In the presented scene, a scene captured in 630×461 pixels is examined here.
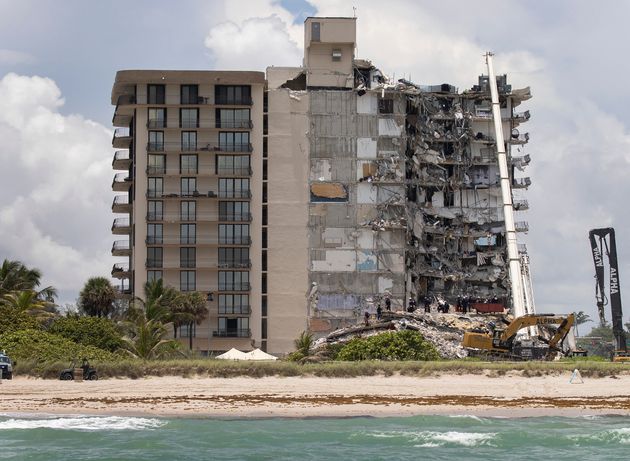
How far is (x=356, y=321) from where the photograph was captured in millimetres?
106375

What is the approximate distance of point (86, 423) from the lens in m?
45.7

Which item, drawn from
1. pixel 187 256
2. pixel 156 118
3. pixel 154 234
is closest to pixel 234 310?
pixel 187 256

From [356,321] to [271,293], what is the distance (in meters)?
8.12

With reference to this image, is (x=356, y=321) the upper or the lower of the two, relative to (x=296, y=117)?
lower

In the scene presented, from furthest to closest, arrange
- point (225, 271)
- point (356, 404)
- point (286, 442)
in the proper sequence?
point (225, 271)
point (356, 404)
point (286, 442)

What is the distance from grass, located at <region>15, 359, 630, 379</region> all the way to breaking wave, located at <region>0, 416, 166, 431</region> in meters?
10.7

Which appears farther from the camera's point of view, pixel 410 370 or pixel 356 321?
pixel 356 321

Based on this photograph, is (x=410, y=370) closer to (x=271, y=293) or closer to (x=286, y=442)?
(x=286, y=442)

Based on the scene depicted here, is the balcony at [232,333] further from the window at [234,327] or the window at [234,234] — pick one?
Answer: the window at [234,234]

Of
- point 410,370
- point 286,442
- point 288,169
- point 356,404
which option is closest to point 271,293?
point 288,169

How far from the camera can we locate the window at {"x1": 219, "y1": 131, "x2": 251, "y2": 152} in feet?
348

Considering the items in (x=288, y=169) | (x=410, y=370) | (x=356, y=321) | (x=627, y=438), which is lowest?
(x=627, y=438)

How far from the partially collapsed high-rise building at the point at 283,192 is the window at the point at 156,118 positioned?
286 millimetres

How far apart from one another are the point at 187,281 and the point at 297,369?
4750 cm
